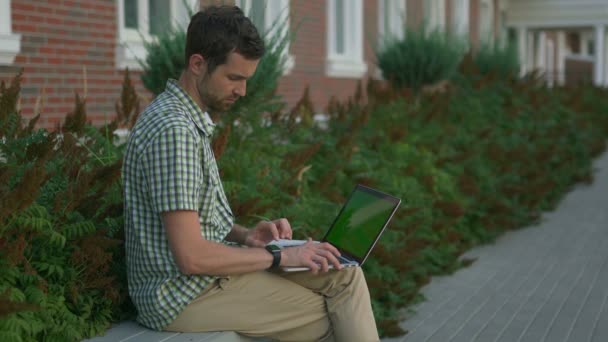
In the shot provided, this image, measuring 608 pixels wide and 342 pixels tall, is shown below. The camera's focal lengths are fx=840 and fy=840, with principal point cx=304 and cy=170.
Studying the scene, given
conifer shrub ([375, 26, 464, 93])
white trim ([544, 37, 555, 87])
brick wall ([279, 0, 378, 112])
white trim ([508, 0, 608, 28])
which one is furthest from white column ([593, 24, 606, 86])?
conifer shrub ([375, 26, 464, 93])

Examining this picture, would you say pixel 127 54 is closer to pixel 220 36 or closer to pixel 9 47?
pixel 9 47

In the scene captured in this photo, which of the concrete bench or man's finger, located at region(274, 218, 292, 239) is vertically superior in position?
man's finger, located at region(274, 218, 292, 239)

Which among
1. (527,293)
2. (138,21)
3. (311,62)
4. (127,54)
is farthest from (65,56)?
(311,62)

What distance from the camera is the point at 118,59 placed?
7617 mm

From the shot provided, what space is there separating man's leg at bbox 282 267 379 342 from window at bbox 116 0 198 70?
14.6 feet

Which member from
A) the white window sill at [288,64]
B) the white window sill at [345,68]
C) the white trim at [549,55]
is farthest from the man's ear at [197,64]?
the white trim at [549,55]

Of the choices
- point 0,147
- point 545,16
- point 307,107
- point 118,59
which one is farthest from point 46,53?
point 545,16

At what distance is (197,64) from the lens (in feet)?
10.2

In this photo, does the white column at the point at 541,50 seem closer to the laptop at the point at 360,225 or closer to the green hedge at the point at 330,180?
the green hedge at the point at 330,180

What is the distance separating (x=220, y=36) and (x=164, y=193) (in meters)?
0.62

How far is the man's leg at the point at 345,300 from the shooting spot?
3.30 metres

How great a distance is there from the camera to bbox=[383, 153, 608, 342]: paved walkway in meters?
5.19

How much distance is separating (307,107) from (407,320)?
223 centimetres

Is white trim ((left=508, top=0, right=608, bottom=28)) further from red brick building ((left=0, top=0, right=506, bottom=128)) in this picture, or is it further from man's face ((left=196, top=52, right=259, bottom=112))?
man's face ((left=196, top=52, right=259, bottom=112))
